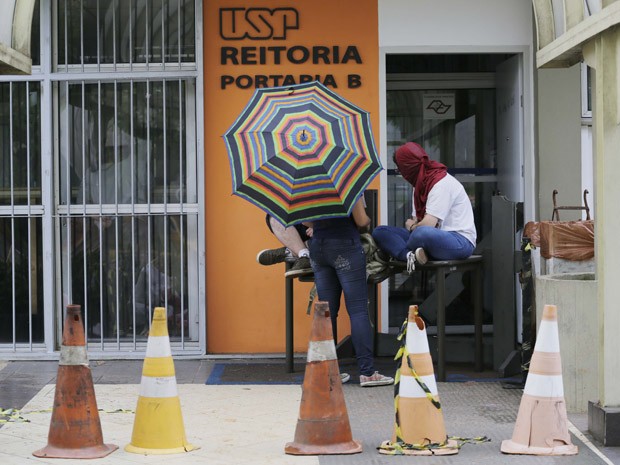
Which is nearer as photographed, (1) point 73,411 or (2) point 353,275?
(1) point 73,411

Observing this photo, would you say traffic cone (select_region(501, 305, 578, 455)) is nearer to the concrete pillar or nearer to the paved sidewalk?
the paved sidewalk

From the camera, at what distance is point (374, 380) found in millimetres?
7957

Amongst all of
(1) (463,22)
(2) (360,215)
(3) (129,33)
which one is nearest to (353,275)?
(2) (360,215)

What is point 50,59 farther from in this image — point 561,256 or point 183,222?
point 561,256

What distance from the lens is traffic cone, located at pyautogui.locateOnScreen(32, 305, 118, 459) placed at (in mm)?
5867

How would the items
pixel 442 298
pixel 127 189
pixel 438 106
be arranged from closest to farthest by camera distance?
1. pixel 442 298
2. pixel 127 189
3. pixel 438 106

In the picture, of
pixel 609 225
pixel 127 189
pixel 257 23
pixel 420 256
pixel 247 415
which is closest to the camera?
pixel 609 225

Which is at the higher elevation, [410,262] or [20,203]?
[20,203]

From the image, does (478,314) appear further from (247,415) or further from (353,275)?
(247,415)

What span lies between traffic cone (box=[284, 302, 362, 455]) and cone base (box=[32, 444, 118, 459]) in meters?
0.98

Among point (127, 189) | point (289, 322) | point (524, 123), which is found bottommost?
point (289, 322)

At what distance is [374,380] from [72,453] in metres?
2.70

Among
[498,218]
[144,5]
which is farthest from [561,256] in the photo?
[144,5]

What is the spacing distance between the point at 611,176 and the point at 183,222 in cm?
425
